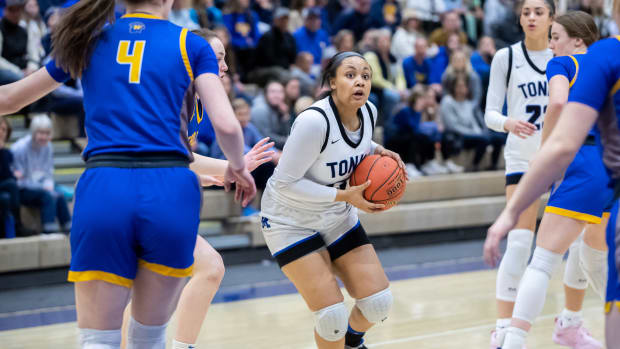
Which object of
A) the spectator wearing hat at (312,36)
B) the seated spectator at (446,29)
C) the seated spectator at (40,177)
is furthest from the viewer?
the seated spectator at (446,29)

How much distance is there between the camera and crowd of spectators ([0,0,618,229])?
7.73m

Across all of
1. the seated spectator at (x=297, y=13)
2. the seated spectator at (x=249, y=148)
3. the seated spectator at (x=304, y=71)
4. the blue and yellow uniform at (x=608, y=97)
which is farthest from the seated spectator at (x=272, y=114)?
the blue and yellow uniform at (x=608, y=97)

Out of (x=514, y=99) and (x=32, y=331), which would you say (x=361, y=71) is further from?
(x=32, y=331)

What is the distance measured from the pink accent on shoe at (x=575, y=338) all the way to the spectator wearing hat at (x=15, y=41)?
559 centimetres

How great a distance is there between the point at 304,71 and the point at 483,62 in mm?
2702

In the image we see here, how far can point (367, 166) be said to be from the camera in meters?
3.72

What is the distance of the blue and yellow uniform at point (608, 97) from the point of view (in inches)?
89.4

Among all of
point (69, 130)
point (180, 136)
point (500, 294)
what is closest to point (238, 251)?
point (69, 130)

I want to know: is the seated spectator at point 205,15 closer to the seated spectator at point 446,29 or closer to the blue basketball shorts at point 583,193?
the seated spectator at point 446,29

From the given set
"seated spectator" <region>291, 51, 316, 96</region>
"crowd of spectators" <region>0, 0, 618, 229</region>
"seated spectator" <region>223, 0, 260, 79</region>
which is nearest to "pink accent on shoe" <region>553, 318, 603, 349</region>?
"crowd of spectators" <region>0, 0, 618, 229</region>

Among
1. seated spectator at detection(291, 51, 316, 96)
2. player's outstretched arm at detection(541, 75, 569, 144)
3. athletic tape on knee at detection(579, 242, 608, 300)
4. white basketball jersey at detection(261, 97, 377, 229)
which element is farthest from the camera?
seated spectator at detection(291, 51, 316, 96)

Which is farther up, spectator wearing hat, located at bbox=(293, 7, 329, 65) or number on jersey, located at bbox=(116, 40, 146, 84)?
number on jersey, located at bbox=(116, 40, 146, 84)

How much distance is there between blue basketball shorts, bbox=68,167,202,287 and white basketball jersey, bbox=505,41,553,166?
272cm

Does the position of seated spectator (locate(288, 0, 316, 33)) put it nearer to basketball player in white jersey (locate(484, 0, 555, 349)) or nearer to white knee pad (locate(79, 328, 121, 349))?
basketball player in white jersey (locate(484, 0, 555, 349))
